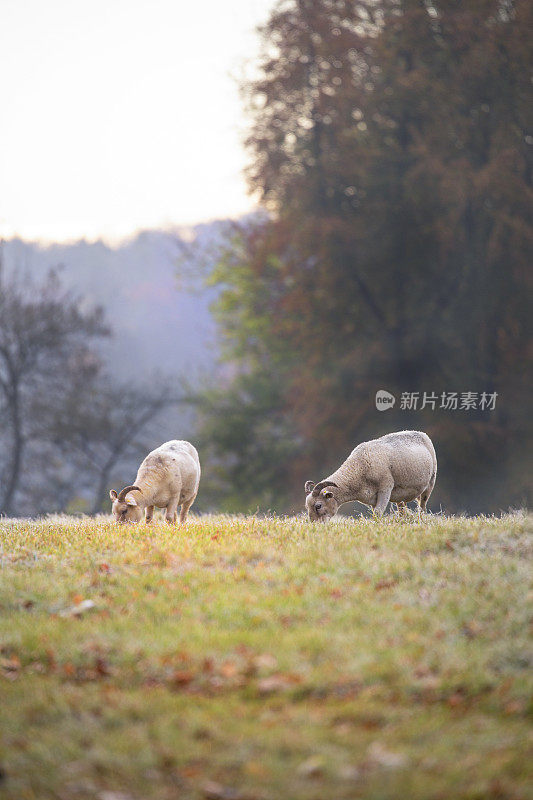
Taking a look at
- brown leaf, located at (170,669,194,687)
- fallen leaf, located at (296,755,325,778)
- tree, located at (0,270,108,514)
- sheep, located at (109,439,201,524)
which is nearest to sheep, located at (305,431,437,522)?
sheep, located at (109,439,201,524)

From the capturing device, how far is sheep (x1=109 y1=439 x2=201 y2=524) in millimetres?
15758

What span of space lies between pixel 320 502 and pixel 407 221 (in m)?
13.5

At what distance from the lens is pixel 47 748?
6.38 m

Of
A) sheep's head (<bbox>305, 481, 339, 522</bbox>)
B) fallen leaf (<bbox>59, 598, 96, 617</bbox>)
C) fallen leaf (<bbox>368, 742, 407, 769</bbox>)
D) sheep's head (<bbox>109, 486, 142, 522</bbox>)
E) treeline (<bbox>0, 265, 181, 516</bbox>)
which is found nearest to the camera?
fallen leaf (<bbox>368, 742, 407, 769</bbox>)

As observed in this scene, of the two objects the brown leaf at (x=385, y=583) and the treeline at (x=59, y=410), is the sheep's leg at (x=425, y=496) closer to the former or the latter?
the brown leaf at (x=385, y=583)

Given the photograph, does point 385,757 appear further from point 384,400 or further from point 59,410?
point 59,410

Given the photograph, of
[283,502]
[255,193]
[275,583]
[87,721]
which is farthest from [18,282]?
[87,721]

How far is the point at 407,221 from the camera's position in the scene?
2605cm

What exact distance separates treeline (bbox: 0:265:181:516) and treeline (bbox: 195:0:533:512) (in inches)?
415

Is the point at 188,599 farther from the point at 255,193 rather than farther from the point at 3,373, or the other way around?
the point at 3,373

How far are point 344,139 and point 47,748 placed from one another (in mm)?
22979

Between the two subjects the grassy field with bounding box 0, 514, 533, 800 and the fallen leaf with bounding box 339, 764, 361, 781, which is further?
the grassy field with bounding box 0, 514, 533, 800

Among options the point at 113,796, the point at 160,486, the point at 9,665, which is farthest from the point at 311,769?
the point at 160,486

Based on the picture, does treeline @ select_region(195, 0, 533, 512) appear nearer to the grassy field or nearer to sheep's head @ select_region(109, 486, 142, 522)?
sheep's head @ select_region(109, 486, 142, 522)
